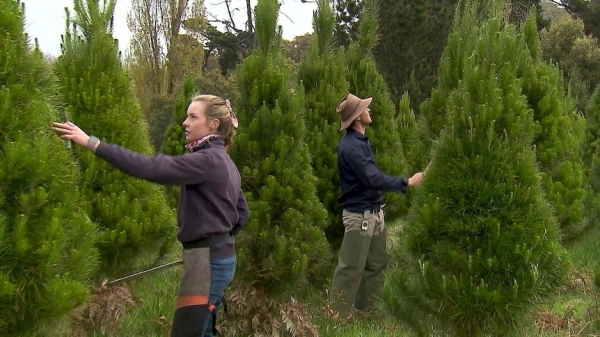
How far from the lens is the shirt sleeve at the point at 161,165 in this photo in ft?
9.86

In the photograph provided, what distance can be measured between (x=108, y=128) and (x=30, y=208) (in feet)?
7.98

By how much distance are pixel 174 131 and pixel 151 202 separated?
3.05 meters

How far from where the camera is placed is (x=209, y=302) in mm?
3559

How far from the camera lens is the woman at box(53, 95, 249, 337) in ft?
11.0

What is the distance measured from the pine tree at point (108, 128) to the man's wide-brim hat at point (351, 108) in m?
1.78

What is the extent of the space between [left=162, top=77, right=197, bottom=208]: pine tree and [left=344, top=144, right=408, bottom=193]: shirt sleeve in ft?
9.97

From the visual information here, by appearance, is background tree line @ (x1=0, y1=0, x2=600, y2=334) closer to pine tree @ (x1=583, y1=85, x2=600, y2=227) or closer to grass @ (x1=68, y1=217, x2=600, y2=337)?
pine tree @ (x1=583, y1=85, x2=600, y2=227)

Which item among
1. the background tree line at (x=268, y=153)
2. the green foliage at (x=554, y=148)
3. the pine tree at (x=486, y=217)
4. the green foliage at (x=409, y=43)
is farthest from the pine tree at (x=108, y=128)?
the green foliage at (x=409, y=43)

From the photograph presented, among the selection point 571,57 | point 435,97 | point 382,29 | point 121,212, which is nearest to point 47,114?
point 121,212

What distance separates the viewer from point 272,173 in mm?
4973

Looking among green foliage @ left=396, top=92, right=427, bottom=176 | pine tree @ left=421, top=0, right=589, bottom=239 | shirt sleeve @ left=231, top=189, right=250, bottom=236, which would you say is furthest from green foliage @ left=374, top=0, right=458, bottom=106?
shirt sleeve @ left=231, top=189, right=250, bottom=236

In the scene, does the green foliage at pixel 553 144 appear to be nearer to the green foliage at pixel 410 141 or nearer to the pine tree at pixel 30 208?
the green foliage at pixel 410 141

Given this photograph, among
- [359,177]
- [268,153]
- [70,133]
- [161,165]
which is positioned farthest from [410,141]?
[70,133]

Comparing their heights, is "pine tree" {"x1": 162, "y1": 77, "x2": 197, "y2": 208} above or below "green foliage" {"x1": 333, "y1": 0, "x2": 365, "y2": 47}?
below
